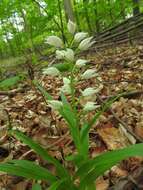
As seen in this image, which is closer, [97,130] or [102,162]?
[102,162]

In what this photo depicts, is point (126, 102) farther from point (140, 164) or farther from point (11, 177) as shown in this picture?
point (11, 177)

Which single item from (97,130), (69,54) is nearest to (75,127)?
(69,54)

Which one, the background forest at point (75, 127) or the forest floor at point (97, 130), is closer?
the background forest at point (75, 127)

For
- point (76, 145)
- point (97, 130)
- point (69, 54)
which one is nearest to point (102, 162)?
point (76, 145)

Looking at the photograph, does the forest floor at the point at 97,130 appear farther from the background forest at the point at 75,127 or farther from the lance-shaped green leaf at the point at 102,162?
the lance-shaped green leaf at the point at 102,162

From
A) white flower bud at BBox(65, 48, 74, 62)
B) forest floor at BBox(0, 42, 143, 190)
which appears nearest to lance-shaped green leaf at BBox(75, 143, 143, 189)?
forest floor at BBox(0, 42, 143, 190)

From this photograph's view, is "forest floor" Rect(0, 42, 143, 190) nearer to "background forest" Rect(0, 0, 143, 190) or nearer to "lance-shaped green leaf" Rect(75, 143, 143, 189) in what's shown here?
"background forest" Rect(0, 0, 143, 190)

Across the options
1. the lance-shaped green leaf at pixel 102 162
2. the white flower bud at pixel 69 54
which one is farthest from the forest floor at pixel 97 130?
the white flower bud at pixel 69 54

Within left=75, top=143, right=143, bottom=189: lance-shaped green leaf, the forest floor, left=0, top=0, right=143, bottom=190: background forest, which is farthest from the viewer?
the forest floor

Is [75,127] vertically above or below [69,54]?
below

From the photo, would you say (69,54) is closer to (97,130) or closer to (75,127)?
(75,127)

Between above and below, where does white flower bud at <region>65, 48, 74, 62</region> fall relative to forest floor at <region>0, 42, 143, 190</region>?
above

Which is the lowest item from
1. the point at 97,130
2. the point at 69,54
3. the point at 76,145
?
the point at 97,130
